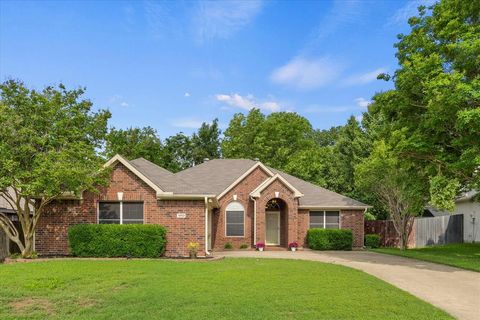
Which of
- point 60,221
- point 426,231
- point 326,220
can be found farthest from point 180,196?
point 426,231

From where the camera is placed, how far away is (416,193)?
18.6 m

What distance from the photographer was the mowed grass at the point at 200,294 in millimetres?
7419

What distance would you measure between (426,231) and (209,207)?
17.2 m

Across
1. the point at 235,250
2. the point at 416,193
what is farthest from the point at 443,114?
the point at 235,250

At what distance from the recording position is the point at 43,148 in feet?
53.4

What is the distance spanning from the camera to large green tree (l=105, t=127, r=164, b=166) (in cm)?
4231

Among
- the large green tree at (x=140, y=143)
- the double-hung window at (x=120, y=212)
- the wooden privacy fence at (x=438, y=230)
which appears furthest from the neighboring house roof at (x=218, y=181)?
the large green tree at (x=140, y=143)

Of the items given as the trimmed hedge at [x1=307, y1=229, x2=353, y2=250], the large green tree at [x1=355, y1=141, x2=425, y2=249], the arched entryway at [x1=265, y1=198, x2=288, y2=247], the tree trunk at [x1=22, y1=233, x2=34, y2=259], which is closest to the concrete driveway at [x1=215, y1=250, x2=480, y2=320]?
the trimmed hedge at [x1=307, y1=229, x2=353, y2=250]

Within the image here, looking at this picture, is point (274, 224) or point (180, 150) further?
point (180, 150)

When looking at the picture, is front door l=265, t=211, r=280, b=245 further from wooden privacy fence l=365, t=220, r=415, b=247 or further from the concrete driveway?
the concrete driveway

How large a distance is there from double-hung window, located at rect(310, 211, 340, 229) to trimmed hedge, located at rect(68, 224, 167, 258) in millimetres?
11229

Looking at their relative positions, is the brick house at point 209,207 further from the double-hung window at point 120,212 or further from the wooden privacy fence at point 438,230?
the wooden privacy fence at point 438,230

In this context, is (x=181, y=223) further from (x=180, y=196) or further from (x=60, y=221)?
(x=60, y=221)

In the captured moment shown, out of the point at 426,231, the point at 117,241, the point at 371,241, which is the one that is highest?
the point at 117,241
